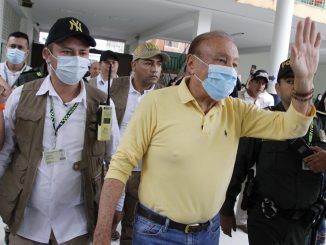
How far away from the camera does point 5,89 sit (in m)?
1.61

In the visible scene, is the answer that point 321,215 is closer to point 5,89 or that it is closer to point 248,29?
point 5,89

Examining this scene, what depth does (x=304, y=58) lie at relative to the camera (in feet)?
4.46

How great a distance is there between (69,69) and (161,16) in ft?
35.3

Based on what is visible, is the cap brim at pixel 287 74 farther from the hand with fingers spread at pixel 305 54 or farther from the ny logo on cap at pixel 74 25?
the ny logo on cap at pixel 74 25

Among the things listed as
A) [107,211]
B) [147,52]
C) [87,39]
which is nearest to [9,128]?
[87,39]

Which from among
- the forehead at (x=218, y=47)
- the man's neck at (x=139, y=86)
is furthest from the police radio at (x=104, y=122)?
the man's neck at (x=139, y=86)

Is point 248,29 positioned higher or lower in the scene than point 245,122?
higher

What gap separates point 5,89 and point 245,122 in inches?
43.2

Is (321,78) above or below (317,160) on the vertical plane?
above

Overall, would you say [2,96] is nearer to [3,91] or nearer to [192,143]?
[3,91]

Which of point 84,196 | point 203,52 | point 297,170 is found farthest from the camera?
point 297,170

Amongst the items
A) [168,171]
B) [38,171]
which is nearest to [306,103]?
[168,171]

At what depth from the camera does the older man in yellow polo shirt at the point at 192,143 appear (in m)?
1.38

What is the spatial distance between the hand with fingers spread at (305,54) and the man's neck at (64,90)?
1.06 m
